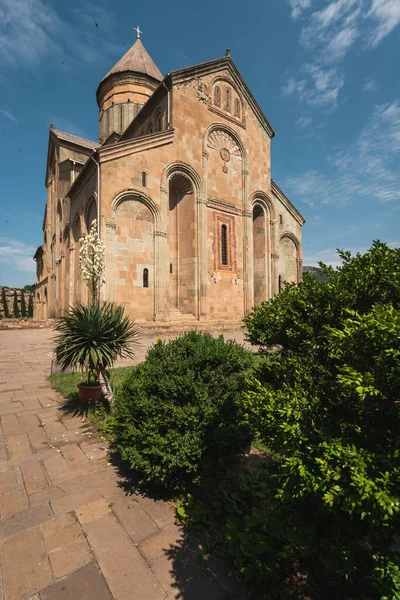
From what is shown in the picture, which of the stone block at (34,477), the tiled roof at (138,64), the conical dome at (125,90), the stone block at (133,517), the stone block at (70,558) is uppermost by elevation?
the tiled roof at (138,64)

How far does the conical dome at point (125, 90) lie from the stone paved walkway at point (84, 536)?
2687 cm

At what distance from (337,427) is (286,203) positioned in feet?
70.5

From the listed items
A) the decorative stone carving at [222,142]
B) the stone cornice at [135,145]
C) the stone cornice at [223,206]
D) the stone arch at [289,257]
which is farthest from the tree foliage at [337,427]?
the stone arch at [289,257]

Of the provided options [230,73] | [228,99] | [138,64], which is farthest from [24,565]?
[138,64]

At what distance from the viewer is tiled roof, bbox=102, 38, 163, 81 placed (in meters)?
24.3

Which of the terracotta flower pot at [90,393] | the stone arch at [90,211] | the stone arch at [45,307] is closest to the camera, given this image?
the terracotta flower pot at [90,393]

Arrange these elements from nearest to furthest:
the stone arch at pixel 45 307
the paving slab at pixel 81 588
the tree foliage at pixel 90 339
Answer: the paving slab at pixel 81 588 < the tree foliage at pixel 90 339 < the stone arch at pixel 45 307

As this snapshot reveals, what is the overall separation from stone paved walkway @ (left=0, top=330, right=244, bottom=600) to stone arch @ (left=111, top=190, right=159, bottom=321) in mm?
9558

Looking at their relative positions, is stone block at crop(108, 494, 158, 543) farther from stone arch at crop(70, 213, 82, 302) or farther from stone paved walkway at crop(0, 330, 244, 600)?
stone arch at crop(70, 213, 82, 302)

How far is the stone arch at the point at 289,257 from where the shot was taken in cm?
2103

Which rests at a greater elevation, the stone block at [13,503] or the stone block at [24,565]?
the stone block at [24,565]

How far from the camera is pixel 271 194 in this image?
20.1 m

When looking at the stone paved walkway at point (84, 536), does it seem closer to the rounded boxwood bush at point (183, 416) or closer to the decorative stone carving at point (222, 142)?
the rounded boxwood bush at point (183, 416)

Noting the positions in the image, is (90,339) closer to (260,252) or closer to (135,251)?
(135,251)
